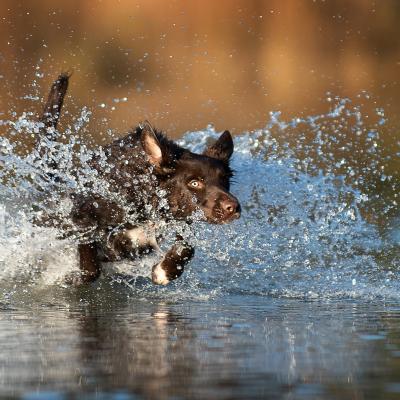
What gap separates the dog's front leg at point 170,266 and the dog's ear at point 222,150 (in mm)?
754

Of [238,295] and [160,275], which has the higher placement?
[160,275]

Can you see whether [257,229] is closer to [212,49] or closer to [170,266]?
[170,266]

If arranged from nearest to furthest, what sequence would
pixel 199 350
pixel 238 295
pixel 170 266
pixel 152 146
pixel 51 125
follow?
1. pixel 199 350
2. pixel 238 295
3. pixel 170 266
4. pixel 152 146
5. pixel 51 125

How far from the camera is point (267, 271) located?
28.0 feet

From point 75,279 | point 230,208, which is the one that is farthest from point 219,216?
point 75,279

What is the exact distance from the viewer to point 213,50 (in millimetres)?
18828

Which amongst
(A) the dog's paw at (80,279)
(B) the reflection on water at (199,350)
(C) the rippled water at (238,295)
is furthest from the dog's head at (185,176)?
(B) the reflection on water at (199,350)

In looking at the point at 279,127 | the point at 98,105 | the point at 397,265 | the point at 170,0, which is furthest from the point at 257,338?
the point at 170,0

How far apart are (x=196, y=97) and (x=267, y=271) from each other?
7.86 metres

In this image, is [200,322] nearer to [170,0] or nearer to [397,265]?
[397,265]

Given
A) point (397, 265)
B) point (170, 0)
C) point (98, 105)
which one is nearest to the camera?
point (397, 265)

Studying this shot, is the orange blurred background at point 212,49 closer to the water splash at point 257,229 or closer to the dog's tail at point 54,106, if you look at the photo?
the water splash at point 257,229

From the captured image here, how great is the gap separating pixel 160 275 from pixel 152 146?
91cm

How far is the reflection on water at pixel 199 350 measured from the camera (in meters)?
3.71
